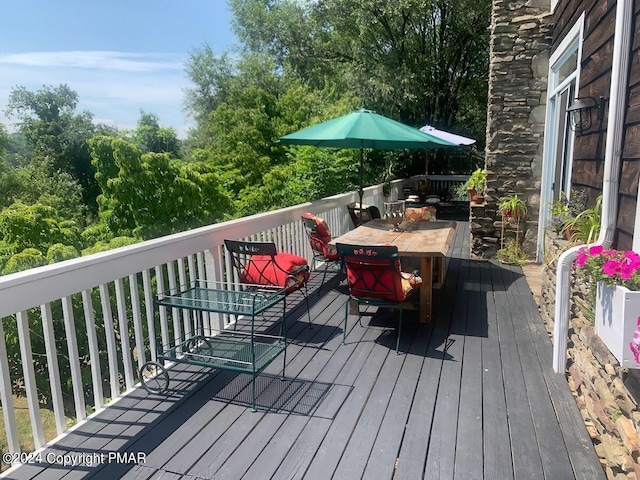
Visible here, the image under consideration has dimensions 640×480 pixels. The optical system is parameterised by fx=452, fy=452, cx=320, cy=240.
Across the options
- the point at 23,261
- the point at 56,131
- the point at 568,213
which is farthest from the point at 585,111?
the point at 56,131

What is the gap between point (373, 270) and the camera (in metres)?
Answer: 3.34

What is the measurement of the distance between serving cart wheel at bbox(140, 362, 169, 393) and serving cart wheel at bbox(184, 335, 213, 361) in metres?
0.21

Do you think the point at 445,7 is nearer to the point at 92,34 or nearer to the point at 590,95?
the point at 590,95

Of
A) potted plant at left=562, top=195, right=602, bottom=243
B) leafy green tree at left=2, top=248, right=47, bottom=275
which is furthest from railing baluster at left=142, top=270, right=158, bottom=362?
leafy green tree at left=2, top=248, right=47, bottom=275

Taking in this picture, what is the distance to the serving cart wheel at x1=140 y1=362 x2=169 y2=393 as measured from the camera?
9.19 ft

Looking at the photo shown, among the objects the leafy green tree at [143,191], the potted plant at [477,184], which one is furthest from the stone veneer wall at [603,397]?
→ the leafy green tree at [143,191]

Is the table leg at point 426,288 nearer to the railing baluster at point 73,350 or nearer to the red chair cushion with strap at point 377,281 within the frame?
the red chair cushion with strap at point 377,281

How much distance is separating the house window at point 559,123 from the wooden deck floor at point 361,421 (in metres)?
2.09

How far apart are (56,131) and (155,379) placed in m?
32.1

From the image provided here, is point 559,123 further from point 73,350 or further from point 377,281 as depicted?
point 73,350

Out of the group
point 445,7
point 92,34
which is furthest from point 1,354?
point 92,34

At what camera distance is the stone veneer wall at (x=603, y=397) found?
Answer: 1854mm

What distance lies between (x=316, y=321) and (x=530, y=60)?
447 centimetres

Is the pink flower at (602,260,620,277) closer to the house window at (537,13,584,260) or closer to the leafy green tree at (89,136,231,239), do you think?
the house window at (537,13,584,260)
